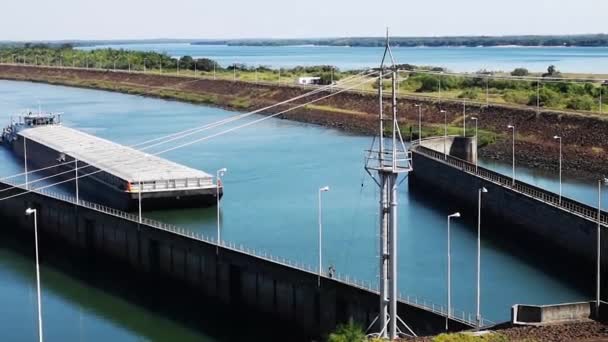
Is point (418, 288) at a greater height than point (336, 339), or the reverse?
point (336, 339)

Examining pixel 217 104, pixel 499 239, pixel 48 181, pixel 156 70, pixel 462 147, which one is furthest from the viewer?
pixel 156 70

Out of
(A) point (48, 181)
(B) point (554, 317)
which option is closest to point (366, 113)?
(A) point (48, 181)

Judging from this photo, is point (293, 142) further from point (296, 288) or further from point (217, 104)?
point (296, 288)

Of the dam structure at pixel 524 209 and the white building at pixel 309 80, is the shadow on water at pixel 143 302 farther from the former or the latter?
the white building at pixel 309 80

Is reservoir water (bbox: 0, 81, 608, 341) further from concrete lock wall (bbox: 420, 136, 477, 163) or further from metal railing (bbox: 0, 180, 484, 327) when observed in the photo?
concrete lock wall (bbox: 420, 136, 477, 163)

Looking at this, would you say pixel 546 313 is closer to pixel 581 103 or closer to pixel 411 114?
pixel 581 103

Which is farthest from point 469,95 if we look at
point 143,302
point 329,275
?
point 329,275

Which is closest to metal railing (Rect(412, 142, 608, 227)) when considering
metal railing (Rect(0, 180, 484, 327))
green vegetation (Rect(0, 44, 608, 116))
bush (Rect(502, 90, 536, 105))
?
green vegetation (Rect(0, 44, 608, 116))
